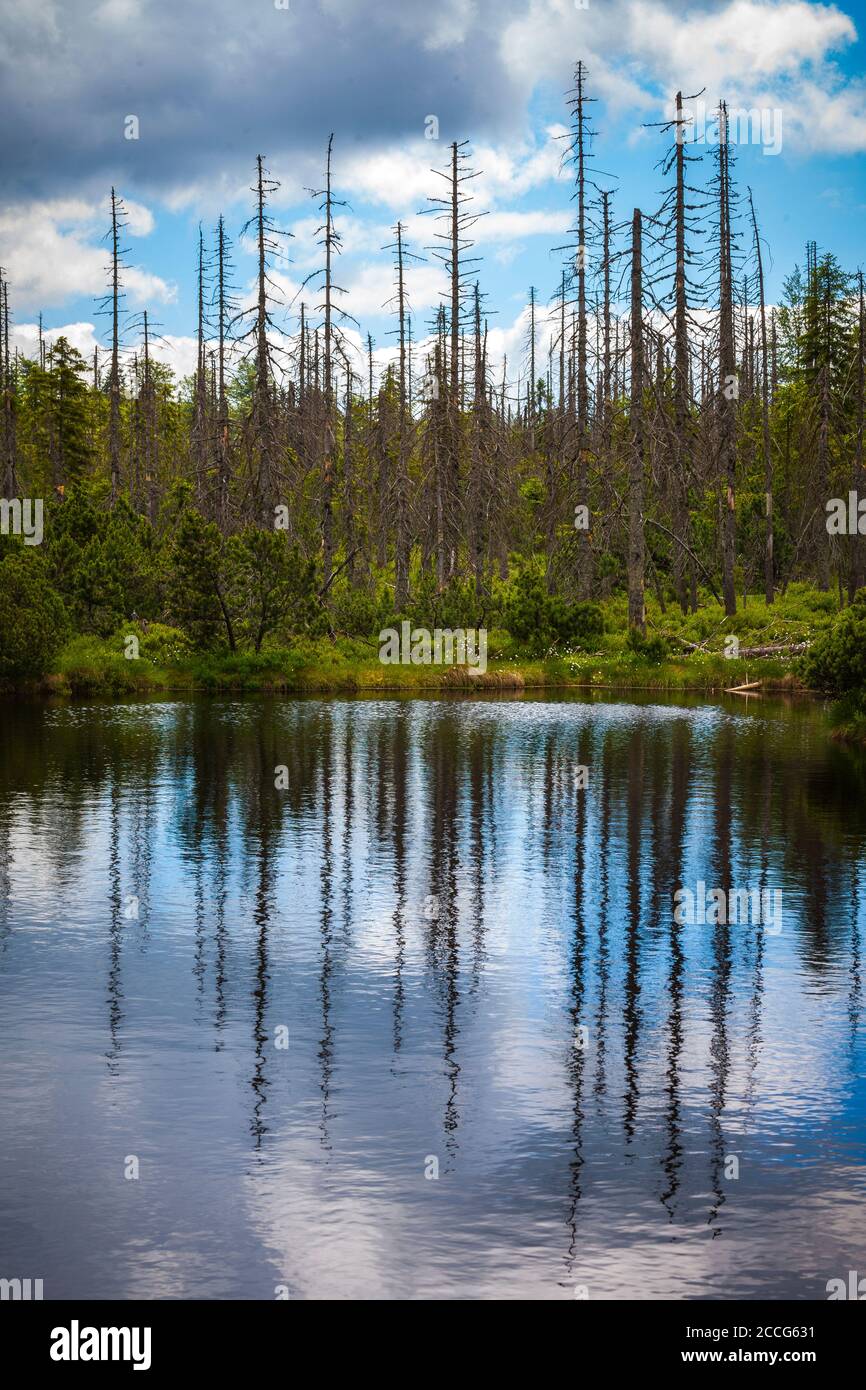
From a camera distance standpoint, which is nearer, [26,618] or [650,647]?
[26,618]

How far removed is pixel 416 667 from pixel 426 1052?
116ft

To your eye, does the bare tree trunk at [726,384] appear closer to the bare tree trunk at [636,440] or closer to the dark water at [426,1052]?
the bare tree trunk at [636,440]

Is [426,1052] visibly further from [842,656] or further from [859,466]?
[859,466]

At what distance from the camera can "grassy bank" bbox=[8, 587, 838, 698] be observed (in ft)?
136

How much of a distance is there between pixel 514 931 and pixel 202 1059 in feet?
13.4

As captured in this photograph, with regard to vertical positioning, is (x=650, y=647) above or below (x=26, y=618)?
below

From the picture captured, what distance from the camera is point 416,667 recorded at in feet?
144

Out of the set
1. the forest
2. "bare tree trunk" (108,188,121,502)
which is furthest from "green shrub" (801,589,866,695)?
"bare tree trunk" (108,188,121,502)

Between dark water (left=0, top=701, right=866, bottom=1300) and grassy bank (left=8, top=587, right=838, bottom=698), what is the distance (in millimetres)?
22318

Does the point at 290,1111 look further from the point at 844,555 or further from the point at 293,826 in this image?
the point at 844,555

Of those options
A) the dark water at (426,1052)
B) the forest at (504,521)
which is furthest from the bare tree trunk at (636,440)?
the dark water at (426,1052)

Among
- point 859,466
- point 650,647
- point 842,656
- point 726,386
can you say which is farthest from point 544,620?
point 842,656

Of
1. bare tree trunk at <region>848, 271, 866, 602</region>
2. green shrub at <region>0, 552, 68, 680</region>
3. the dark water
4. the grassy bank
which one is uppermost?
bare tree trunk at <region>848, 271, 866, 602</region>

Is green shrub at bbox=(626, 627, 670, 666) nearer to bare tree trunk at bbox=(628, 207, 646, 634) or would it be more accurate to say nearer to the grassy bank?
the grassy bank
